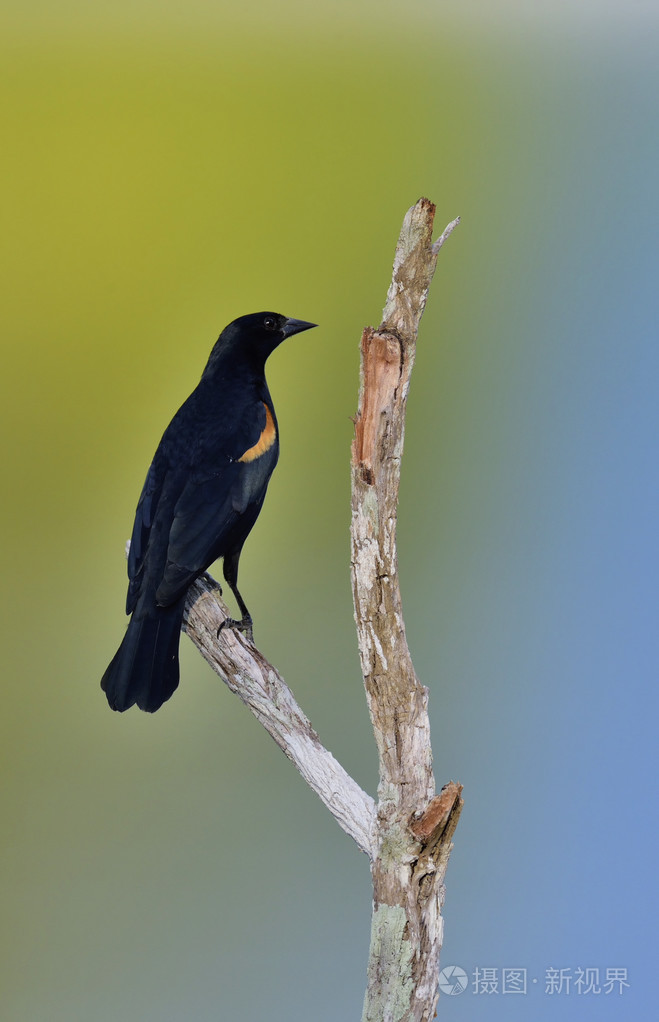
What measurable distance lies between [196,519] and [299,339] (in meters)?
0.97

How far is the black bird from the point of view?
61.4 inches

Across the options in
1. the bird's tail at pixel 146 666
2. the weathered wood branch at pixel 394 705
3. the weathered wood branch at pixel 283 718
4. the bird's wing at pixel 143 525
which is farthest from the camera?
the bird's wing at pixel 143 525

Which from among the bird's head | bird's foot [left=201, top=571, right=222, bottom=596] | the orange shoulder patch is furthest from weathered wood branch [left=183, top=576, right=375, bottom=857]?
the bird's head

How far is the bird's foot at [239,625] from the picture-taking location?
1620 mm

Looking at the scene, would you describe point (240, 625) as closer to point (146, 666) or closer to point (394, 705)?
point (146, 666)

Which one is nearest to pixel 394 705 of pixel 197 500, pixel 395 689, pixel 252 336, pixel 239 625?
pixel 395 689

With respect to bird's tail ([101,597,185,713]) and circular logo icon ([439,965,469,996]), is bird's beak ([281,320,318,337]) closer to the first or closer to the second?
bird's tail ([101,597,185,713])

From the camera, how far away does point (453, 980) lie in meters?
2.04

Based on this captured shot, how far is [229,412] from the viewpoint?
174 cm

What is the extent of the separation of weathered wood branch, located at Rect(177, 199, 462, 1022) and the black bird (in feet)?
1.27

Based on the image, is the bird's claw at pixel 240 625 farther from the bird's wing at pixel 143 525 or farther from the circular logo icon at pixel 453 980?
the circular logo icon at pixel 453 980

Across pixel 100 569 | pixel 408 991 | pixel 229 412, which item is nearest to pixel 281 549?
pixel 100 569

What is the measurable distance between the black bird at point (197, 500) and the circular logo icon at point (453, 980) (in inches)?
37.3

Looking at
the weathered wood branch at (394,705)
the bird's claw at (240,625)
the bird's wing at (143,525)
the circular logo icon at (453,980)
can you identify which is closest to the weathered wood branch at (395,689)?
the weathered wood branch at (394,705)
